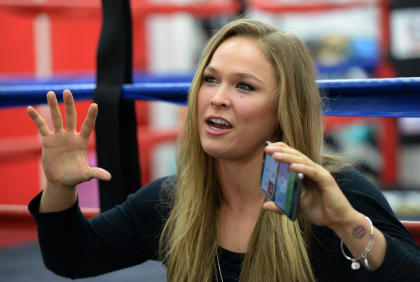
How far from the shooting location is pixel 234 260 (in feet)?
4.08

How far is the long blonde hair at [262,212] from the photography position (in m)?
1.18

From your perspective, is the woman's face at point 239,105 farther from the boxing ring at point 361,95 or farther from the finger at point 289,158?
the finger at point 289,158

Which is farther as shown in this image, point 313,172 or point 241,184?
point 241,184

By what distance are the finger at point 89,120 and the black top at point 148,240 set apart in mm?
189

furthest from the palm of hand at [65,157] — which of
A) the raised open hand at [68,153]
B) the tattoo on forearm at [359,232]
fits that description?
the tattoo on forearm at [359,232]

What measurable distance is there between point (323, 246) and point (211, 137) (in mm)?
314

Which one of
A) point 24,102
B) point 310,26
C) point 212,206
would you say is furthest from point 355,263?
point 310,26

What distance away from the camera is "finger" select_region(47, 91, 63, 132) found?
1.14 meters

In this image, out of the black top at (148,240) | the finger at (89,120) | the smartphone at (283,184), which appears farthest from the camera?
the finger at (89,120)

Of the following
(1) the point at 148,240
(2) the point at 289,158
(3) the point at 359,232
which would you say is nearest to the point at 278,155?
(2) the point at 289,158

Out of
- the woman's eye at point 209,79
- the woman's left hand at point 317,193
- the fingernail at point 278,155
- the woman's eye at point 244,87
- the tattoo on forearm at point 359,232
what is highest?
the woman's eye at point 209,79

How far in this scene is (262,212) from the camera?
1250 millimetres

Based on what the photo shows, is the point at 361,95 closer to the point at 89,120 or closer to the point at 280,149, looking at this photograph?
the point at 280,149

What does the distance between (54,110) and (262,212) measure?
477 mm
